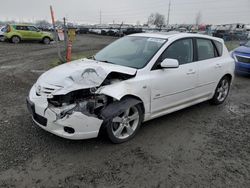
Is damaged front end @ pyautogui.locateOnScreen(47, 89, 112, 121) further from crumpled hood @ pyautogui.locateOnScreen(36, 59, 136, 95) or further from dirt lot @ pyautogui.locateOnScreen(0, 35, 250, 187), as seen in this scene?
dirt lot @ pyautogui.locateOnScreen(0, 35, 250, 187)

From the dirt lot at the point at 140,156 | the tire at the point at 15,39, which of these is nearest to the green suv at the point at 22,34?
the tire at the point at 15,39

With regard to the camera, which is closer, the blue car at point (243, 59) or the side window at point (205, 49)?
the side window at point (205, 49)

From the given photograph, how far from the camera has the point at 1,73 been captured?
852 cm

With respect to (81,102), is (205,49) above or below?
above

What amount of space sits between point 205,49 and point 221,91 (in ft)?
3.87

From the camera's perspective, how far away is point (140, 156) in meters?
3.37

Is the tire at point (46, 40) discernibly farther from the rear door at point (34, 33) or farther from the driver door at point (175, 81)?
the driver door at point (175, 81)

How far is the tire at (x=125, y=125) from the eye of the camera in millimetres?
3555

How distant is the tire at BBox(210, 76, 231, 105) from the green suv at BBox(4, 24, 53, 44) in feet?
61.6

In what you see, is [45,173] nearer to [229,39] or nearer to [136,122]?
[136,122]

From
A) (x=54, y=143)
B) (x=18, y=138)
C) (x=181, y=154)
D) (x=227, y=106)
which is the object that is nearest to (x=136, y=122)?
(x=181, y=154)

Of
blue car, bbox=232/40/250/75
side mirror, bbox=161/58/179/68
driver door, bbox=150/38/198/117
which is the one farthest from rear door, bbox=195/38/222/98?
blue car, bbox=232/40/250/75

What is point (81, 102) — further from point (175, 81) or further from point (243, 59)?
point (243, 59)

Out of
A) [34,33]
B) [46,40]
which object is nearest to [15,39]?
[34,33]
